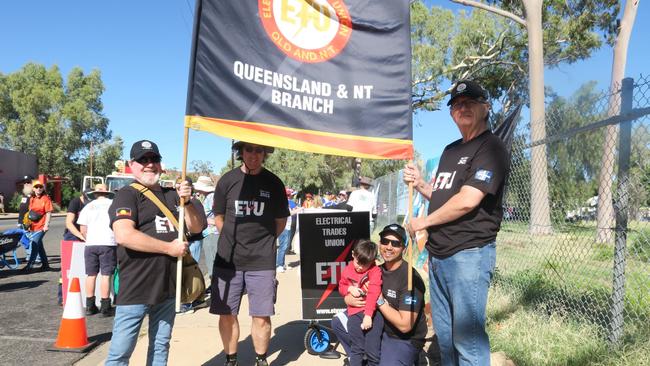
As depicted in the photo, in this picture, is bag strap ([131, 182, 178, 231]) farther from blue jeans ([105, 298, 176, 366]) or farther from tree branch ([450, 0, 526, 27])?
tree branch ([450, 0, 526, 27])

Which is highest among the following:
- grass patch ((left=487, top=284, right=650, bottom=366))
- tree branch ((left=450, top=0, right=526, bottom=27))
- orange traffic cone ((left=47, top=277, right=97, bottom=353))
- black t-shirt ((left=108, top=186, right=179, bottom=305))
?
tree branch ((left=450, top=0, right=526, bottom=27))

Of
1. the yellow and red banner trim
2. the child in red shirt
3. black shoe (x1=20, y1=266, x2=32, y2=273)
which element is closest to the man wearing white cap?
the yellow and red banner trim

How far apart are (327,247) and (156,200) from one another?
213cm

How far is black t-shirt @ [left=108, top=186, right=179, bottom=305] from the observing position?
318 centimetres

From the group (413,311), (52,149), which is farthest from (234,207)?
(52,149)

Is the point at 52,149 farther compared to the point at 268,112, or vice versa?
the point at 52,149

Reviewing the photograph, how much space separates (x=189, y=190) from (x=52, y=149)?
2055 inches

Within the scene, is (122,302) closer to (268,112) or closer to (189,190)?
(189,190)

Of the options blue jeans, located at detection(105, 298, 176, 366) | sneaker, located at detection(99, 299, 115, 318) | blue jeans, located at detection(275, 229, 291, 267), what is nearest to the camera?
blue jeans, located at detection(105, 298, 176, 366)

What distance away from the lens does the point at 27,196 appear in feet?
32.4

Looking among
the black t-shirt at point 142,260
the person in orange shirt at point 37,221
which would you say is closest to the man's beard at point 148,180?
the black t-shirt at point 142,260

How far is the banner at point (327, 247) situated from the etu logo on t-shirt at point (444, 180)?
6.82ft

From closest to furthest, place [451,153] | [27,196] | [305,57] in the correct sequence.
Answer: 1. [451,153]
2. [305,57]
3. [27,196]

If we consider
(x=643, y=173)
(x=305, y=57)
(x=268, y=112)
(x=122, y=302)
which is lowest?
(x=122, y=302)
